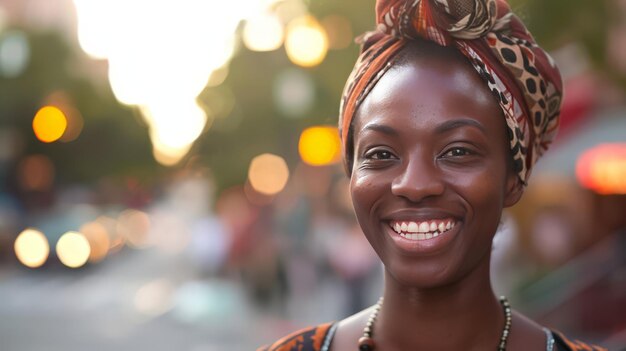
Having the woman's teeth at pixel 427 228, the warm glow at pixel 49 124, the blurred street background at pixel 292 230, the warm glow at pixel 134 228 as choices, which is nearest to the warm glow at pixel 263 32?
the blurred street background at pixel 292 230

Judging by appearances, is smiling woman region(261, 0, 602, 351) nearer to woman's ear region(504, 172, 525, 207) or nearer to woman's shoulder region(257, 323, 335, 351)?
woman's ear region(504, 172, 525, 207)

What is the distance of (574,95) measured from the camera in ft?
37.5

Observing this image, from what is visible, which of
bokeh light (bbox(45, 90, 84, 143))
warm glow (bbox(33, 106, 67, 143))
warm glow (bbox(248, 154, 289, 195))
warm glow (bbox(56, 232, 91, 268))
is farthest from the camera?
warm glow (bbox(33, 106, 67, 143))

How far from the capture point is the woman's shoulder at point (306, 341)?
7.59 ft

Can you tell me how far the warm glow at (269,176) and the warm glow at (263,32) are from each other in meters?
13.1

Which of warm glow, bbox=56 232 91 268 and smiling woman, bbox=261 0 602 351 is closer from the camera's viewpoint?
Result: smiling woman, bbox=261 0 602 351

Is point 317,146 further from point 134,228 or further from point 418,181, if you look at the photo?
point 134,228

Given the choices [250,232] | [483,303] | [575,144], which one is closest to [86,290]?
[250,232]

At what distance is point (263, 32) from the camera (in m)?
10.8

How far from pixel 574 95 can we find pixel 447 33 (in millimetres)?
10094

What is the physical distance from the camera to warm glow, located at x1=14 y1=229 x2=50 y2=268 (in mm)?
22359

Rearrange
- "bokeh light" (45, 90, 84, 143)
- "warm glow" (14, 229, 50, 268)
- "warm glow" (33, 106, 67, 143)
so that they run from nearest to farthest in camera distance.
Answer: "warm glow" (14, 229, 50, 268)
"bokeh light" (45, 90, 84, 143)
"warm glow" (33, 106, 67, 143)

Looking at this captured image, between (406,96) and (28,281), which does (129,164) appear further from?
(406,96)

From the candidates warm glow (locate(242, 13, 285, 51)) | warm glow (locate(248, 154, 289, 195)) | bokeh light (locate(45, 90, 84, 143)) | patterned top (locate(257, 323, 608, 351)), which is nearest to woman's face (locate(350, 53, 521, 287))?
patterned top (locate(257, 323, 608, 351))
